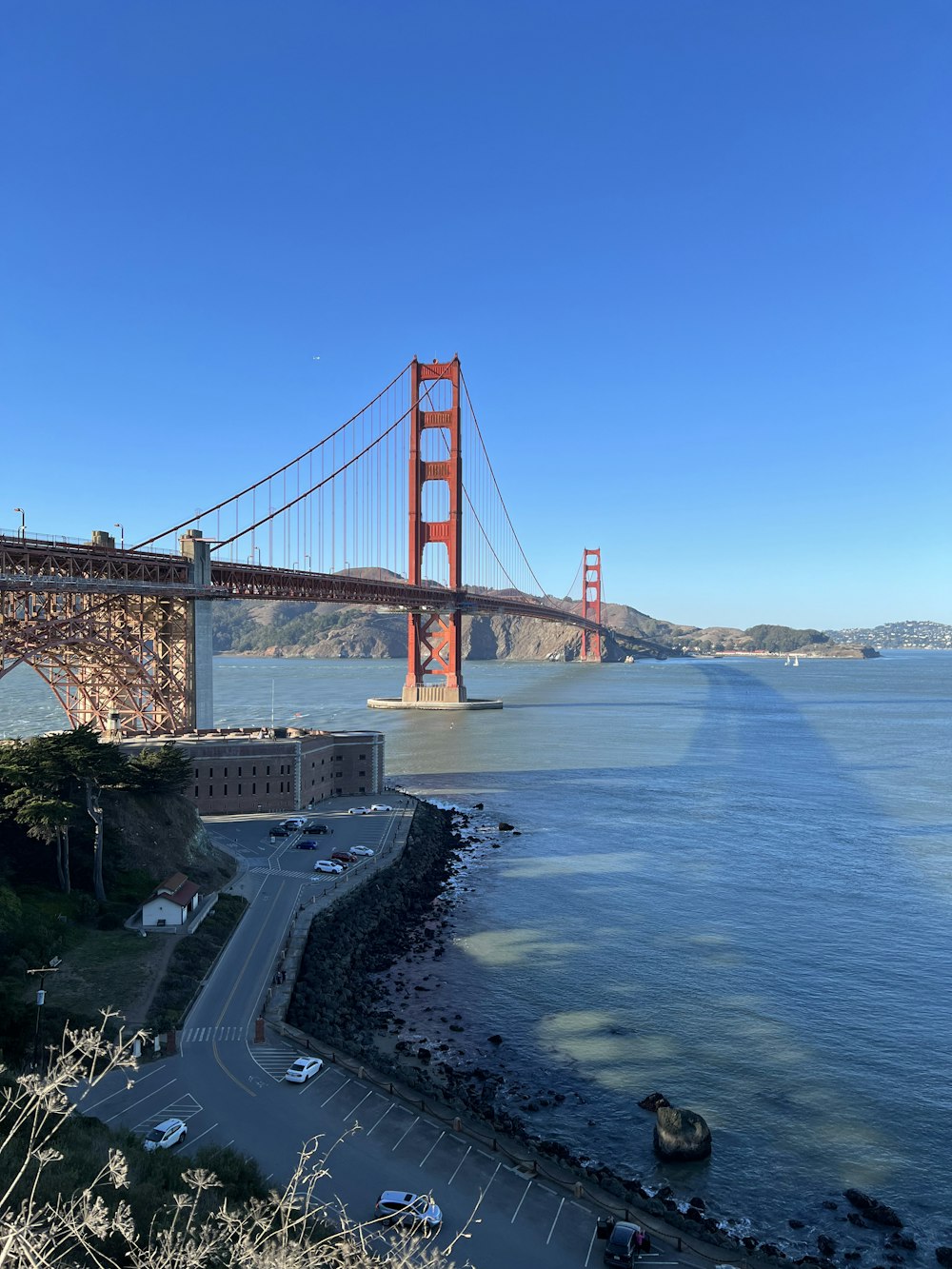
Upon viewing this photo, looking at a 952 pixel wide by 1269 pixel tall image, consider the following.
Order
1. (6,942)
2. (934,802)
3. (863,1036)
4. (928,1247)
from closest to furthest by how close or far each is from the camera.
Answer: (928,1247) < (6,942) < (863,1036) < (934,802)

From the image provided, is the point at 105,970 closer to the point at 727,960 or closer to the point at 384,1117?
the point at 384,1117

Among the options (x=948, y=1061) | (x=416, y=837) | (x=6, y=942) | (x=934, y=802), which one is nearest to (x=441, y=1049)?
(x=6, y=942)

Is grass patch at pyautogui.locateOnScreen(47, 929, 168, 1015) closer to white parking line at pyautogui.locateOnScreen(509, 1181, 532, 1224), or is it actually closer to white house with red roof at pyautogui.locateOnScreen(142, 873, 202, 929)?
white house with red roof at pyautogui.locateOnScreen(142, 873, 202, 929)

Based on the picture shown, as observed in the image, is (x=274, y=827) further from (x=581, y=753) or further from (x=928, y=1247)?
(x=581, y=753)

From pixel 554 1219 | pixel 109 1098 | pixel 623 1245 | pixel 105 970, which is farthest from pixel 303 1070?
pixel 623 1245

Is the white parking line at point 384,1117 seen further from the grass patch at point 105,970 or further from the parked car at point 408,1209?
the grass patch at point 105,970

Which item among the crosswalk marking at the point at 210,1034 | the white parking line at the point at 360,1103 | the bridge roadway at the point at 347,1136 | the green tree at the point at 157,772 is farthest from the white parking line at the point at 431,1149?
the green tree at the point at 157,772
